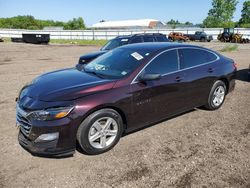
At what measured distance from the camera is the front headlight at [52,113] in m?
3.70

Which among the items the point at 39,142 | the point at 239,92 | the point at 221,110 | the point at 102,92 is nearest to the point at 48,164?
the point at 39,142

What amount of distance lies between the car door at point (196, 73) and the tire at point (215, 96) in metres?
0.15

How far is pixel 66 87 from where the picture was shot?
163 inches

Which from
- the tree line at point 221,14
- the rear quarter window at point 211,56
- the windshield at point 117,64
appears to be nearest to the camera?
the windshield at point 117,64

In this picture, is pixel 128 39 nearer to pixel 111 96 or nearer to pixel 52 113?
pixel 111 96

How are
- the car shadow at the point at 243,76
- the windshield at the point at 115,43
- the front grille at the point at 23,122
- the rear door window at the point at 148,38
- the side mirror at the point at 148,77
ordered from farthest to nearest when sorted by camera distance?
the rear door window at the point at 148,38
the windshield at the point at 115,43
the car shadow at the point at 243,76
the side mirror at the point at 148,77
the front grille at the point at 23,122

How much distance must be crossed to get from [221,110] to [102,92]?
341cm

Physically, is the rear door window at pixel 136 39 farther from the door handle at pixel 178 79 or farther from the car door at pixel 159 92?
the door handle at pixel 178 79

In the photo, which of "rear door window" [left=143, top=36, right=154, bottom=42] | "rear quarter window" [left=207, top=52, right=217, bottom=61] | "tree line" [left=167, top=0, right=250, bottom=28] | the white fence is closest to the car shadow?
"rear quarter window" [left=207, top=52, right=217, bottom=61]

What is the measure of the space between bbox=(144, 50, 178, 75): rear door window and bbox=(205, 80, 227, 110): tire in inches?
53.8

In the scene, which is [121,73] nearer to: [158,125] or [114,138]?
[114,138]

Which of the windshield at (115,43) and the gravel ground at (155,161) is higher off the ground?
the windshield at (115,43)

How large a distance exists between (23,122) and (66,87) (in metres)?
0.81

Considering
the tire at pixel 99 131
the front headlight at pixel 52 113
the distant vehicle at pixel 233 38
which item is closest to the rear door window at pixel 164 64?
the tire at pixel 99 131
